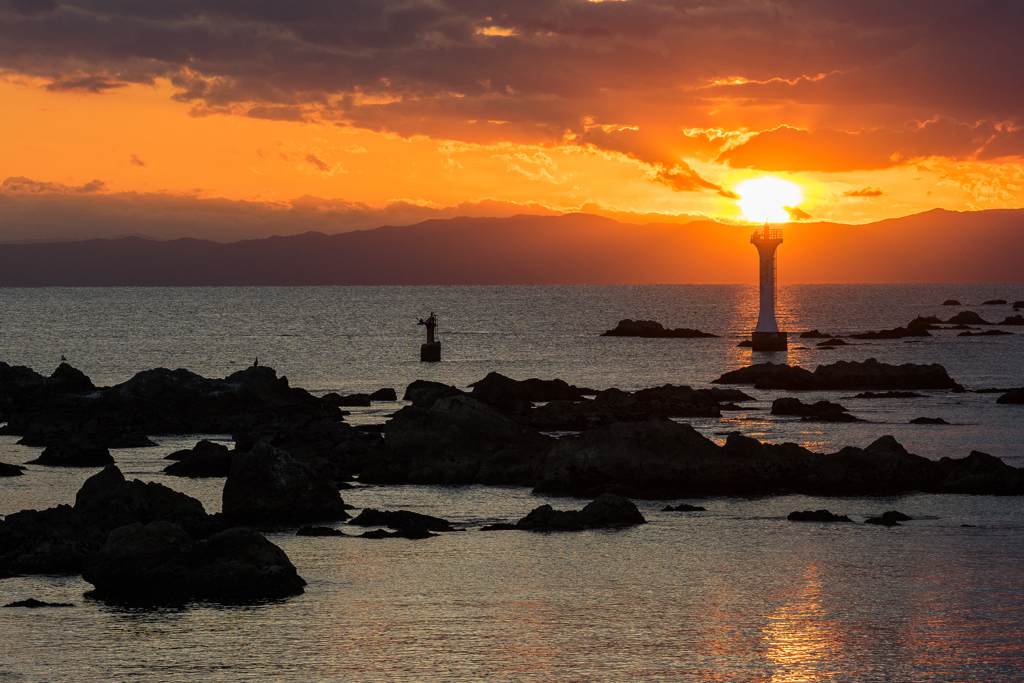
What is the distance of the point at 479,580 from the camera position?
21.6m

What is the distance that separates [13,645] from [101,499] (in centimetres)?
799

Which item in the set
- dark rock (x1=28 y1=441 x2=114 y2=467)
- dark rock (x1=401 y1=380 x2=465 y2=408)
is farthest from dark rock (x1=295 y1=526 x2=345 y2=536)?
dark rock (x1=401 y1=380 x2=465 y2=408)

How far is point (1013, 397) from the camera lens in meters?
63.4

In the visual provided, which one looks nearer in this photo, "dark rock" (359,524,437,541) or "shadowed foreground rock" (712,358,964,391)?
"dark rock" (359,524,437,541)

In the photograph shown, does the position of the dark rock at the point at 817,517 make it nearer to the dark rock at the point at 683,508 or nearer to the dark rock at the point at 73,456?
the dark rock at the point at 683,508

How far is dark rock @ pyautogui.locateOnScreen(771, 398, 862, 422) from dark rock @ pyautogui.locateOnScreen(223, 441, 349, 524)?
3058 cm

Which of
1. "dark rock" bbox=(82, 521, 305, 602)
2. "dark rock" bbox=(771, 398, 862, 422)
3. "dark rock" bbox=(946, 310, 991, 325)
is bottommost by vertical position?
"dark rock" bbox=(771, 398, 862, 422)

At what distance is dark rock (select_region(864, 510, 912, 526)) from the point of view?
1078 inches

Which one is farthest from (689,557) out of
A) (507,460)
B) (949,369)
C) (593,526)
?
(949,369)

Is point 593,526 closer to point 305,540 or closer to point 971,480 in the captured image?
point 305,540

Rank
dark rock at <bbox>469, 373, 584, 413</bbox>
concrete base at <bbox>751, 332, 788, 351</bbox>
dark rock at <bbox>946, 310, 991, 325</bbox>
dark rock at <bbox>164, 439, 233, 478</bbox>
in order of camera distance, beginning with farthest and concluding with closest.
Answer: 1. dark rock at <bbox>946, 310, 991, 325</bbox>
2. concrete base at <bbox>751, 332, 788, 351</bbox>
3. dark rock at <bbox>469, 373, 584, 413</bbox>
4. dark rock at <bbox>164, 439, 233, 478</bbox>

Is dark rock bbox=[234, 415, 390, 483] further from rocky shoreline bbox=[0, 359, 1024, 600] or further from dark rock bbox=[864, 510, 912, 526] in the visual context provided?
dark rock bbox=[864, 510, 912, 526]

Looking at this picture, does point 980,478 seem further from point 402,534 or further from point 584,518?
point 402,534

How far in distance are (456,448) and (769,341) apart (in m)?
86.5
